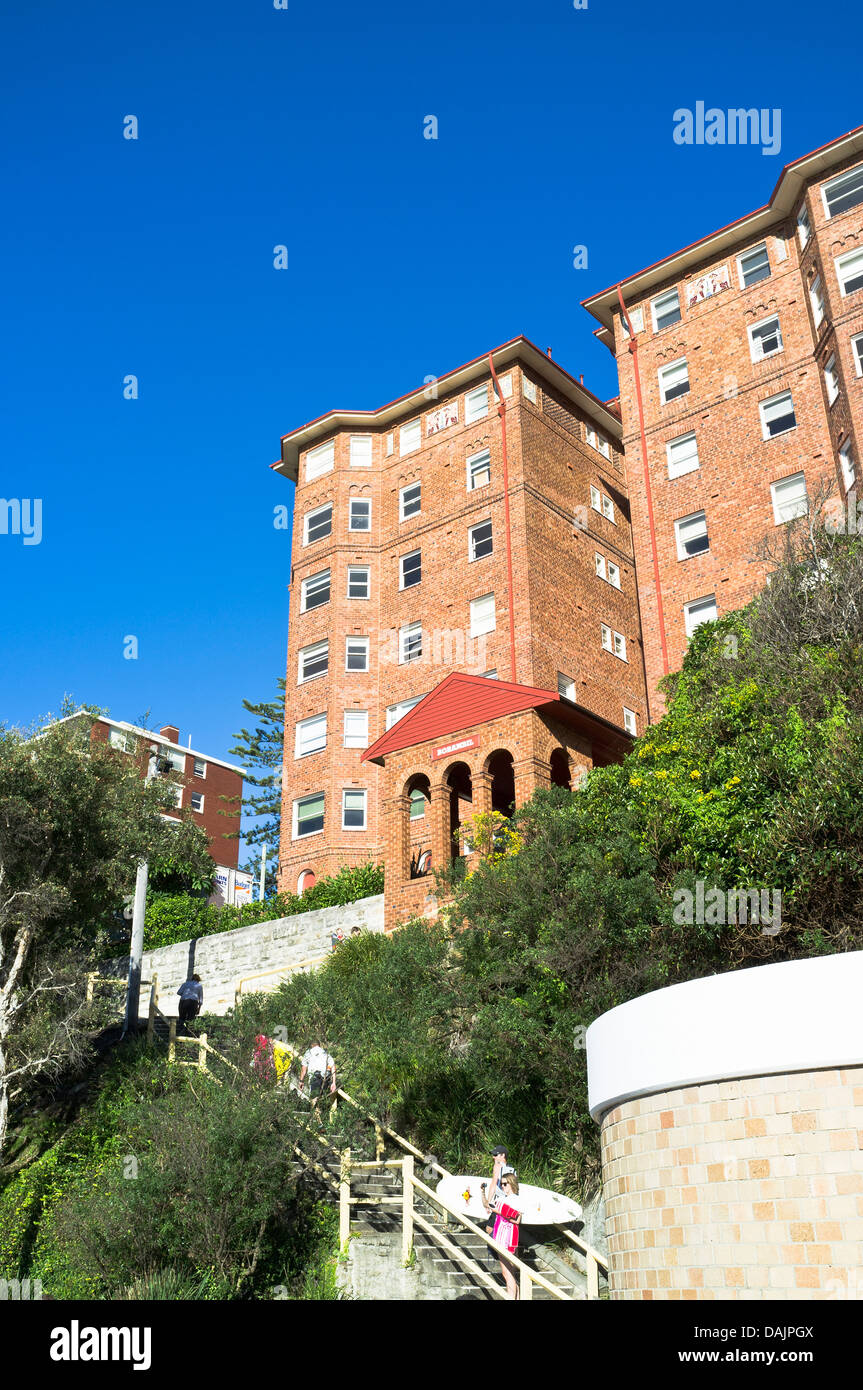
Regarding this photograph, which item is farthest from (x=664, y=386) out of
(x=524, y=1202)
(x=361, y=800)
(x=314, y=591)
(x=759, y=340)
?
(x=524, y=1202)

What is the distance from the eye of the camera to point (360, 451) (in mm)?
40562

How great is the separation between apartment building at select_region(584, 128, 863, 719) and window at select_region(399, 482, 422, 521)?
23.8 ft

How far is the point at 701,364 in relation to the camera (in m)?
34.5

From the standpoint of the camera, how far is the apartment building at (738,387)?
3052 centimetres

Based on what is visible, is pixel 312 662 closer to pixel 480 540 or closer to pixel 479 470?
pixel 480 540

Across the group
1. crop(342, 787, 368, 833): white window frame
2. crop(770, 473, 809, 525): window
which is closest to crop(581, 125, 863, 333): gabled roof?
crop(770, 473, 809, 525): window

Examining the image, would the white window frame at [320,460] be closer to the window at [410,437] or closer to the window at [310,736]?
the window at [410,437]

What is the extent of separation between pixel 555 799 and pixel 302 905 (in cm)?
1328

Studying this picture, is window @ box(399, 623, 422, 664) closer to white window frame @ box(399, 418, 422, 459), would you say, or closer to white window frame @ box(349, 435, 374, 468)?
white window frame @ box(399, 418, 422, 459)

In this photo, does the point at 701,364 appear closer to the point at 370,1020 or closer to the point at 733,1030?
the point at 370,1020

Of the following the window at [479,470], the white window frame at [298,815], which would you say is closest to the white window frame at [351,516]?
the window at [479,470]

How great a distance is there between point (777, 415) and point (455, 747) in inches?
577

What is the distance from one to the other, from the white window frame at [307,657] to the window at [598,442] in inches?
444
